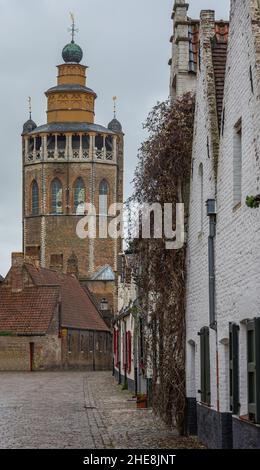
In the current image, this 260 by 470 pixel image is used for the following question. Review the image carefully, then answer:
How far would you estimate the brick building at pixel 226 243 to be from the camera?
1341 cm

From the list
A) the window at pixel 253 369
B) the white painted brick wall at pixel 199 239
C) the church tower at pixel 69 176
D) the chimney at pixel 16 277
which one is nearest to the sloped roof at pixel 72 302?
the chimney at pixel 16 277

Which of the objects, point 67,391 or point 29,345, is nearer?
point 67,391

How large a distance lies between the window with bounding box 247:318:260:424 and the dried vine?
20.3ft

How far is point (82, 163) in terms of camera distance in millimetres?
108000

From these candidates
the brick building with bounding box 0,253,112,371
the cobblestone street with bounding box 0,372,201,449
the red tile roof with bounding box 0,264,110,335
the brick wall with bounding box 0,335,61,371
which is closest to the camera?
the cobblestone street with bounding box 0,372,201,449

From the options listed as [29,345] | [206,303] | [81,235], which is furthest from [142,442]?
[81,235]

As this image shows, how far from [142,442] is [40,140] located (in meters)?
93.1

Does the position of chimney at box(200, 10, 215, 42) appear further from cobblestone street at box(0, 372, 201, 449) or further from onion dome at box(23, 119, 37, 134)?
onion dome at box(23, 119, 37, 134)

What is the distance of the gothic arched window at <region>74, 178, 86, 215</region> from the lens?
107188mm

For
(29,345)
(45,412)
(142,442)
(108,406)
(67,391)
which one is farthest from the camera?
(29,345)

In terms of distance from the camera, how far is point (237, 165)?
48.6 ft

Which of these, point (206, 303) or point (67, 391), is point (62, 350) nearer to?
point (67, 391)

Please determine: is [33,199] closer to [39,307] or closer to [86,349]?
[86,349]

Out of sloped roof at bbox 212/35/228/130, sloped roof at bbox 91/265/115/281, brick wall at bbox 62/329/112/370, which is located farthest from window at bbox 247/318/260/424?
sloped roof at bbox 91/265/115/281
